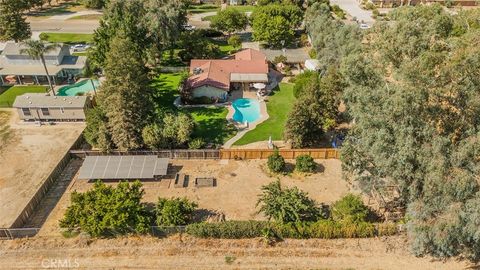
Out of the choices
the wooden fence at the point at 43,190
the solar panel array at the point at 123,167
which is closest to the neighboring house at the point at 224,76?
the solar panel array at the point at 123,167

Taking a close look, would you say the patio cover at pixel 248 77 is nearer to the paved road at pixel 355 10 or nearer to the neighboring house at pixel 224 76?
the neighboring house at pixel 224 76

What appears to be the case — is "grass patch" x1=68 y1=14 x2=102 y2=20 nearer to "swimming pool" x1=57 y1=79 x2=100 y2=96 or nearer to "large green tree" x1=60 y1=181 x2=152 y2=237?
"swimming pool" x1=57 y1=79 x2=100 y2=96

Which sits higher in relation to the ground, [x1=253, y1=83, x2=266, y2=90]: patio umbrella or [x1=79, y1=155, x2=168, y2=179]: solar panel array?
[x1=253, y1=83, x2=266, y2=90]: patio umbrella

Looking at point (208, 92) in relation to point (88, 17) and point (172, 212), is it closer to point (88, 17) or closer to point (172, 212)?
point (172, 212)

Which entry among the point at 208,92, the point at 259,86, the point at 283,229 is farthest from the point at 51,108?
the point at 283,229

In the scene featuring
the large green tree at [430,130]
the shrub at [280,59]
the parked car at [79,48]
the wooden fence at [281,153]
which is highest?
the large green tree at [430,130]

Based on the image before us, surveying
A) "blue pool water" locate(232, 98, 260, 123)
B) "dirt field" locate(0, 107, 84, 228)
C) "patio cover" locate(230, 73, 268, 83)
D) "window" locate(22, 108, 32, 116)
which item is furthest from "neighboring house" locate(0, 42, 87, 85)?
"blue pool water" locate(232, 98, 260, 123)
